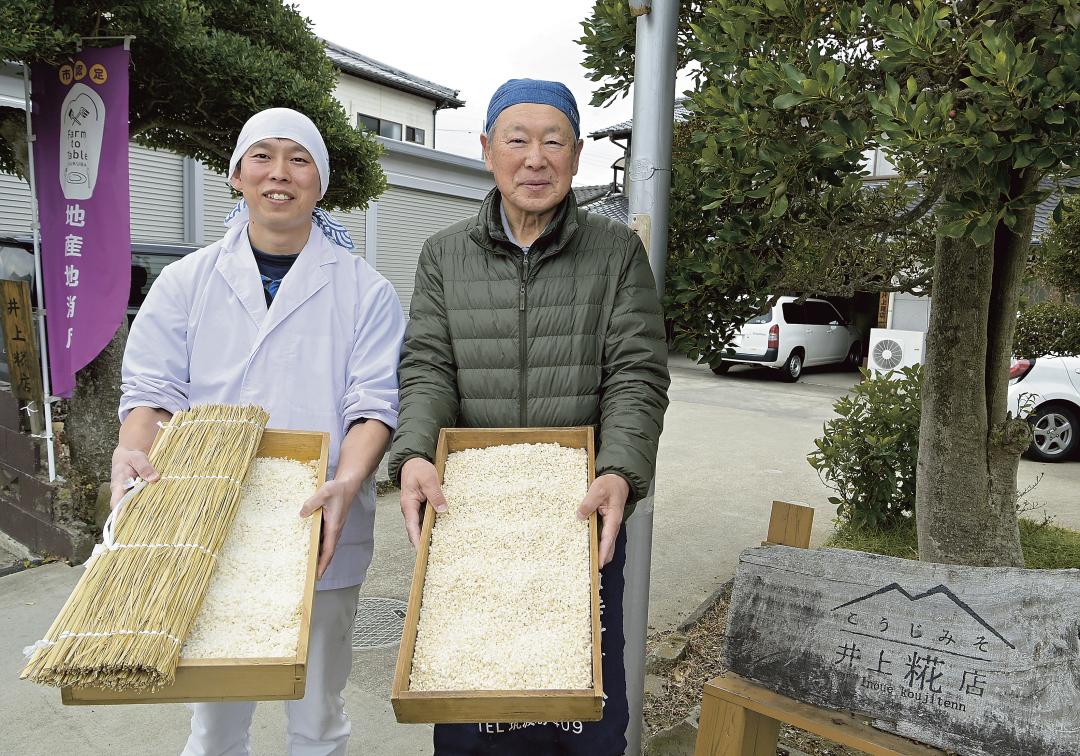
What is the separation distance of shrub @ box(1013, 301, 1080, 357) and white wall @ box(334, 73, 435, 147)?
1490 cm

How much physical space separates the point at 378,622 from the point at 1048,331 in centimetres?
823

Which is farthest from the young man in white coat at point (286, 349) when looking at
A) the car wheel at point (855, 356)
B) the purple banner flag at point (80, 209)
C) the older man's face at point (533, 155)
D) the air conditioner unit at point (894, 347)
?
the car wheel at point (855, 356)

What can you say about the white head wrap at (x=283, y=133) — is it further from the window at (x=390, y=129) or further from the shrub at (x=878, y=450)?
the window at (x=390, y=129)

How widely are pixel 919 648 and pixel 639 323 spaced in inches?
42.3

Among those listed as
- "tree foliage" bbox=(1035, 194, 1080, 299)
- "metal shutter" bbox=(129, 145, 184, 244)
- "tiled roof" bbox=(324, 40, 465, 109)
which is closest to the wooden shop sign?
"tree foliage" bbox=(1035, 194, 1080, 299)

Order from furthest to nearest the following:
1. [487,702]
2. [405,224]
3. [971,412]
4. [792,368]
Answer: [405,224], [792,368], [971,412], [487,702]

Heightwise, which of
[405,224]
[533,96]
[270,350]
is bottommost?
[270,350]

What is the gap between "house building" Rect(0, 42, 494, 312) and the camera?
33.4 feet

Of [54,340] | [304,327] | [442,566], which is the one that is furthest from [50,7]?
[442,566]

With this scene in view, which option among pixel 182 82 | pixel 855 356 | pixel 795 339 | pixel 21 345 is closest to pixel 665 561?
pixel 21 345

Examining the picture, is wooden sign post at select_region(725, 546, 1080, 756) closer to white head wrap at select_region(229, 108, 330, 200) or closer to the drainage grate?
white head wrap at select_region(229, 108, 330, 200)

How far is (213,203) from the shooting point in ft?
42.5

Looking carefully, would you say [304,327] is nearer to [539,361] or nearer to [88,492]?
[539,361]

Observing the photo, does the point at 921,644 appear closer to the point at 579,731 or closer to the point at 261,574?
the point at 579,731
